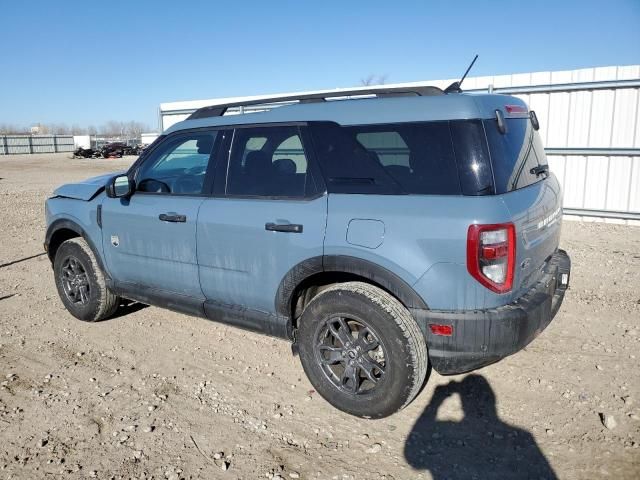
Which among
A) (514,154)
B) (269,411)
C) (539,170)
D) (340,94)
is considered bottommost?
(269,411)

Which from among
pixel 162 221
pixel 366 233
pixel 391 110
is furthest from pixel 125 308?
pixel 391 110

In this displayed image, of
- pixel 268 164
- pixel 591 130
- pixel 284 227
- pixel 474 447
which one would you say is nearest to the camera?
pixel 474 447

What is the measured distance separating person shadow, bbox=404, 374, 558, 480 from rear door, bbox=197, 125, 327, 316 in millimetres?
1282

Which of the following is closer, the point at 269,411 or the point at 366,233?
the point at 366,233

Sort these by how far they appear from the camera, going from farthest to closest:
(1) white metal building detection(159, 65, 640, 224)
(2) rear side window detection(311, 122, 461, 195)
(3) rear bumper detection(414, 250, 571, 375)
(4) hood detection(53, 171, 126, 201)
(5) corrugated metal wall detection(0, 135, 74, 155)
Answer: (5) corrugated metal wall detection(0, 135, 74, 155) → (1) white metal building detection(159, 65, 640, 224) → (4) hood detection(53, 171, 126, 201) → (2) rear side window detection(311, 122, 461, 195) → (3) rear bumper detection(414, 250, 571, 375)

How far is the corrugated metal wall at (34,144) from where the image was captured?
185 feet

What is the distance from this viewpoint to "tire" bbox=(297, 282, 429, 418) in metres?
3.00

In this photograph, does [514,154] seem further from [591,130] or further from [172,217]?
[591,130]

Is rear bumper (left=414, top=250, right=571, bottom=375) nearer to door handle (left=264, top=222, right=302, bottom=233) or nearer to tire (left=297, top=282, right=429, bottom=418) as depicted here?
tire (left=297, top=282, right=429, bottom=418)

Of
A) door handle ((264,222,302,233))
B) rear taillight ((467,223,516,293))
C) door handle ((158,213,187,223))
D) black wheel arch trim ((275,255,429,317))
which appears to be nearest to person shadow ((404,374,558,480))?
black wheel arch trim ((275,255,429,317))

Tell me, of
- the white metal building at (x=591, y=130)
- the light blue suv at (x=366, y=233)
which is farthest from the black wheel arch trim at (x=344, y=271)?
the white metal building at (x=591, y=130)

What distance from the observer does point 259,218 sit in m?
3.49

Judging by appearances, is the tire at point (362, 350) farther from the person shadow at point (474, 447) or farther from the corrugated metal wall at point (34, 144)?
the corrugated metal wall at point (34, 144)

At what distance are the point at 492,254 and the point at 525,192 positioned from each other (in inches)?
23.6
